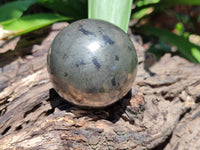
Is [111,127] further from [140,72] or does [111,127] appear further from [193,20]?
[193,20]

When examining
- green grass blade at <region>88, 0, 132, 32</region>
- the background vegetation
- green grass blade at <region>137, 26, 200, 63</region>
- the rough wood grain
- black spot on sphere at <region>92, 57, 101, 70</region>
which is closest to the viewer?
black spot on sphere at <region>92, 57, 101, 70</region>

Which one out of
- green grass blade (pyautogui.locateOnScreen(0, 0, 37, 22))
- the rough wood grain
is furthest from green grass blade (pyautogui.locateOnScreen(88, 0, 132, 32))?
green grass blade (pyautogui.locateOnScreen(0, 0, 37, 22))

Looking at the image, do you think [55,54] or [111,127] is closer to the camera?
[55,54]

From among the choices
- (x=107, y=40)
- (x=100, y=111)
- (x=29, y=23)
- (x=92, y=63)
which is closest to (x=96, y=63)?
(x=92, y=63)

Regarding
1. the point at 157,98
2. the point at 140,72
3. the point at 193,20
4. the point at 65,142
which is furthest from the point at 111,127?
the point at 193,20

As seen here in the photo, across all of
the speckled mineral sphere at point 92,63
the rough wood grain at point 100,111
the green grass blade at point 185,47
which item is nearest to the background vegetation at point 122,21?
the green grass blade at point 185,47

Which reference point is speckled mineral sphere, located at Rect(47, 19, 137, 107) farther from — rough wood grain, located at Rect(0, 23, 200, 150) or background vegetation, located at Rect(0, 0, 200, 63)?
background vegetation, located at Rect(0, 0, 200, 63)
